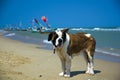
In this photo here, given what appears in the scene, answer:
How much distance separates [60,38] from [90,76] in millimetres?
1062

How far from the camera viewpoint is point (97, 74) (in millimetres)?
4848

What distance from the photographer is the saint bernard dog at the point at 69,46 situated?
3998 mm

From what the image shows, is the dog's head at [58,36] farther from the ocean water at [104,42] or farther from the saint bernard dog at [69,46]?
the ocean water at [104,42]

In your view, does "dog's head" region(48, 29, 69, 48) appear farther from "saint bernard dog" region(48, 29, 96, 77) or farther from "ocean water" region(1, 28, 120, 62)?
"ocean water" region(1, 28, 120, 62)

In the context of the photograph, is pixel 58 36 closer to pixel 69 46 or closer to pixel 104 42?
pixel 69 46

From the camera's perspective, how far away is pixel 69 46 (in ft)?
14.7

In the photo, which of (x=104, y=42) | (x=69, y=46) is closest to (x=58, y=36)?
(x=69, y=46)

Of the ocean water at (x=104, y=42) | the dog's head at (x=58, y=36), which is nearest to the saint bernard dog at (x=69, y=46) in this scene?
the dog's head at (x=58, y=36)

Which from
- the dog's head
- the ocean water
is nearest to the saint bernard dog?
the dog's head

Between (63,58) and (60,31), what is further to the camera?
(63,58)

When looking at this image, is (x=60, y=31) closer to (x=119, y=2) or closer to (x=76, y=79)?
(x=76, y=79)

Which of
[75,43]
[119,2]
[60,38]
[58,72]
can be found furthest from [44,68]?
[119,2]

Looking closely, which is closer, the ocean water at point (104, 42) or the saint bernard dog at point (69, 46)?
the saint bernard dog at point (69, 46)

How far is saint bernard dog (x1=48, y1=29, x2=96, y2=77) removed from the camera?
157 inches
